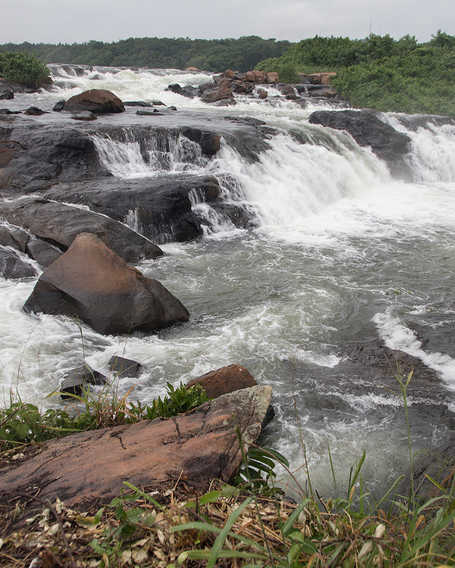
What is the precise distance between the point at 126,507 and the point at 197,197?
9.09 meters

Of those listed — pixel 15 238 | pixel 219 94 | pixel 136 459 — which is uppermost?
pixel 219 94

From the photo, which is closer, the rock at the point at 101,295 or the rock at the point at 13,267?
the rock at the point at 101,295

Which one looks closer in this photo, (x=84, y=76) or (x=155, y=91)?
(x=155, y=91)

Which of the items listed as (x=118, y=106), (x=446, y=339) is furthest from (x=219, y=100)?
(x=446, y=339)

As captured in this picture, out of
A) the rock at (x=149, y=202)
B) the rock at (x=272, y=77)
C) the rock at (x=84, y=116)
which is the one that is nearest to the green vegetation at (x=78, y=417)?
the rock at (x=149, y=202)

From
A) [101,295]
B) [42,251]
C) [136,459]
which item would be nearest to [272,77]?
[42,251]

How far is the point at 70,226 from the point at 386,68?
1094 inches

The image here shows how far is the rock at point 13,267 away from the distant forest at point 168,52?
4839cm

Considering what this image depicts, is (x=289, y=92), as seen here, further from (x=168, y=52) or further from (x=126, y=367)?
(x=168, y=52)

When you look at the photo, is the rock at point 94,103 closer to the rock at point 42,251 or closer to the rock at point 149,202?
the rock at point 149,202

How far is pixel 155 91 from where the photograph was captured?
26359 millimetres

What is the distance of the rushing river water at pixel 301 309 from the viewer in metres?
4.37

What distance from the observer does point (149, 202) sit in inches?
384

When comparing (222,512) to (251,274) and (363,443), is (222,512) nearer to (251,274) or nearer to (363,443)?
(363,443)
